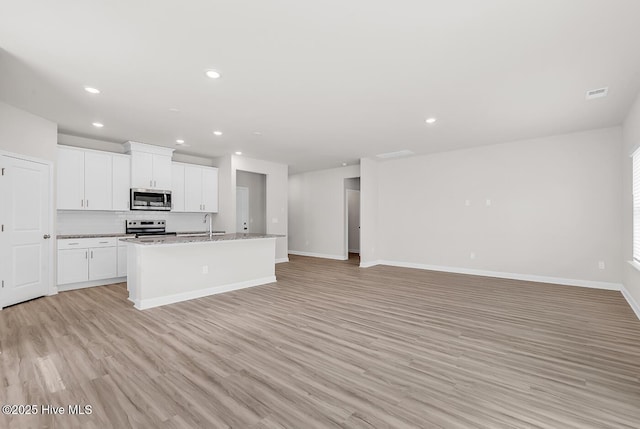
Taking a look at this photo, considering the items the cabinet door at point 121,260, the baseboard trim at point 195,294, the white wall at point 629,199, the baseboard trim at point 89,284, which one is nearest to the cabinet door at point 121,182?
the cabinet door at point 121,260

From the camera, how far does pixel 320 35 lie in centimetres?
255

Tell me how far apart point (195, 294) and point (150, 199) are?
2.77 meters

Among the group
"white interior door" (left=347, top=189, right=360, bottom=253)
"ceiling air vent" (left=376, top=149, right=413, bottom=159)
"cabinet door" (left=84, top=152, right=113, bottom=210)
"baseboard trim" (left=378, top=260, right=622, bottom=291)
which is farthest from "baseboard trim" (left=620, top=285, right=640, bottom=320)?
"cabinet door" (left=84, top=152, right=113, bottom=210)

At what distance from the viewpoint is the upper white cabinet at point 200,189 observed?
23.2 feet

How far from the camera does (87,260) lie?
5.34 m

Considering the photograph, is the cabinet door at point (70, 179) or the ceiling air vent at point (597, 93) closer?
the ceiling air vent at point (597, 93)

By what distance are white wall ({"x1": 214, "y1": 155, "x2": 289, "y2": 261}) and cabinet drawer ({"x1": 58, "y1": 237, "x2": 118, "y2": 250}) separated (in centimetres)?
235

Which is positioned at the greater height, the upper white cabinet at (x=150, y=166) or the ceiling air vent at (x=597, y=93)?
the ceiling air vent at (x=597, y=93)

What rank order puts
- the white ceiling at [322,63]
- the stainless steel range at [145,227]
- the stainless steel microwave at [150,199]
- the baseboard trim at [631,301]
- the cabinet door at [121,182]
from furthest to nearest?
the stainless steel range at [145,227], the stainless steel microwave at [150,199], the cabinet door at [121,182], the baseboard trim at [631,301], the white ceiling at [322,63]

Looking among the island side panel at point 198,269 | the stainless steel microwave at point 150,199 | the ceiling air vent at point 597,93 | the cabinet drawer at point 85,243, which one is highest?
the ceiling air vent at point 597,93

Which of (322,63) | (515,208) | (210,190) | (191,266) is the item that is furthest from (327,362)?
(210,190)

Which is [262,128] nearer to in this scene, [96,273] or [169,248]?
[169,248]

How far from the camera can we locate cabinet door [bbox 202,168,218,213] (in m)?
7.36

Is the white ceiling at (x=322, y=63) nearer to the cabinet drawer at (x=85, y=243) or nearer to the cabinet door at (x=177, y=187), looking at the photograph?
the cabinet door at (x=177, y=187)
